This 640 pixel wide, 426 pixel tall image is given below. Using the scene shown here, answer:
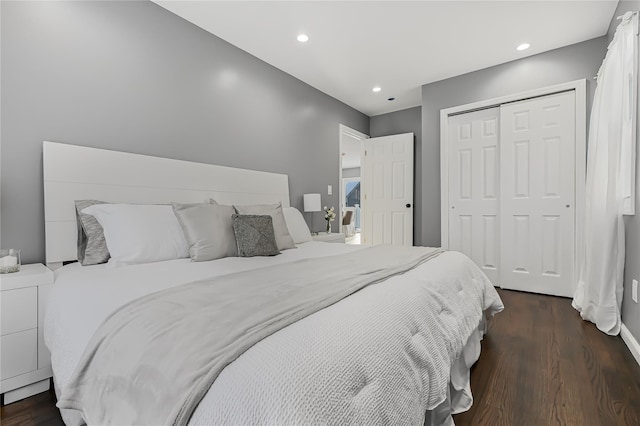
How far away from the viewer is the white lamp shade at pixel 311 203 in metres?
→ 3.70

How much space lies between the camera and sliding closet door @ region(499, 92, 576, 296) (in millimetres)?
3150

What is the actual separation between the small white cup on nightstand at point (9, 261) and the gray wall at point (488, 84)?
4.00 meters

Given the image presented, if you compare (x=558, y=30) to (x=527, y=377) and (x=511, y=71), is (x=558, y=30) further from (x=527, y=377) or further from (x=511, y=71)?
(x=527, y=377)

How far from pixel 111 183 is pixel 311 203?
6.85 feet

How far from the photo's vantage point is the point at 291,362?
2.20ft

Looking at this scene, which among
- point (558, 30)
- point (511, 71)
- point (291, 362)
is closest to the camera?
point (291, 362)

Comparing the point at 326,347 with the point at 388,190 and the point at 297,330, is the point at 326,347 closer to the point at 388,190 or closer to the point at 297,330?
the point at 297,330

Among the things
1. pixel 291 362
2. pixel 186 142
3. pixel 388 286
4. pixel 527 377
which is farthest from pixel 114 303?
pixel 527 377

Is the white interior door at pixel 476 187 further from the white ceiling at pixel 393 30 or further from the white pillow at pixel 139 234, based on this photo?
the white pillow at pixel 139 234

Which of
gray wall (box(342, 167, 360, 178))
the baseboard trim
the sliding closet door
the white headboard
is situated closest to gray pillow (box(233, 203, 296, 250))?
the white headboard

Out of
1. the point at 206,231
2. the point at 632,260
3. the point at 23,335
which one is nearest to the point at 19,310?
the point at 23,335

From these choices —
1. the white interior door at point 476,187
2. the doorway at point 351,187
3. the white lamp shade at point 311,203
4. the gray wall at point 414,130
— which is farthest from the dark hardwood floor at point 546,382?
the doorway at point 351,187

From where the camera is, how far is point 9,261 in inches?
62.5

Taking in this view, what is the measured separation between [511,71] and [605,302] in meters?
2.57
